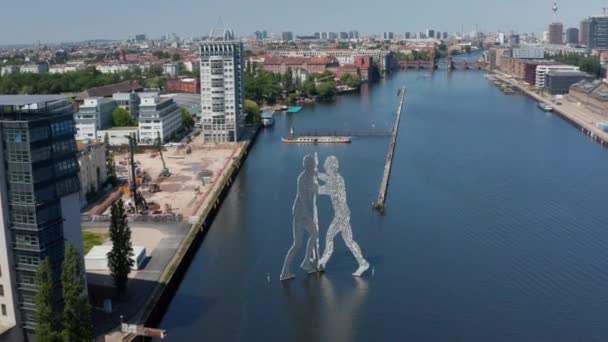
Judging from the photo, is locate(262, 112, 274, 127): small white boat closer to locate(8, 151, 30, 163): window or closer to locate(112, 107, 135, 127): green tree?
locate(112, 107, 135, 127): green tree

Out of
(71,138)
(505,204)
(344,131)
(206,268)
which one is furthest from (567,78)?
(71,138)

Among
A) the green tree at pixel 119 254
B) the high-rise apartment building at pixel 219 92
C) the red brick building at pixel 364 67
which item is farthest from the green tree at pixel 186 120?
the red brick building at pixel 364 67

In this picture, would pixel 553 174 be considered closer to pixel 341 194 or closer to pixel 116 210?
pixel 341 194

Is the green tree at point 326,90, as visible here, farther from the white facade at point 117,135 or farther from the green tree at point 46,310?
the green tree at point 46,310

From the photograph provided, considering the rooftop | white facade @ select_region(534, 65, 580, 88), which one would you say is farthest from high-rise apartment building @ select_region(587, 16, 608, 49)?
the rooftop

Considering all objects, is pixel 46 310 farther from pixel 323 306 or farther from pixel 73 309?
pixel 323 306

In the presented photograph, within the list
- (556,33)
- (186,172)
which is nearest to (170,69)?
(186,172)
